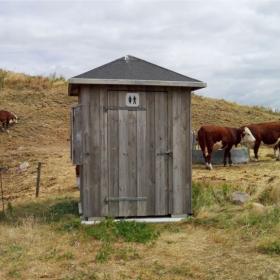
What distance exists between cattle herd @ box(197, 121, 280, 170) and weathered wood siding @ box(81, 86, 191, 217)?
22.0ft

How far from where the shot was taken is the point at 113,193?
10.4 metres

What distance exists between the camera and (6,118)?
88.5 feet

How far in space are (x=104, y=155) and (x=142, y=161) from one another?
0.73 m

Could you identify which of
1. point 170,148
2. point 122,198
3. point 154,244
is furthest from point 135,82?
point 154,244

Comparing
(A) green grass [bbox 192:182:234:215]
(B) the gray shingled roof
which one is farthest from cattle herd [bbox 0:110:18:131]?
(B) the gray shingled roof

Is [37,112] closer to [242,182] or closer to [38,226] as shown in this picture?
[242,182]

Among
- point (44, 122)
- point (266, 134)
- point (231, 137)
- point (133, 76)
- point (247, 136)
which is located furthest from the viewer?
point (44, 122)

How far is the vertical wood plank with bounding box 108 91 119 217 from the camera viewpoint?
1038cm

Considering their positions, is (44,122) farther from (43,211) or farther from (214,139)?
(43,211)

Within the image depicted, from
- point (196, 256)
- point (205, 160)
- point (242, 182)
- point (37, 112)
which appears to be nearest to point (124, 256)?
point (196, 256)

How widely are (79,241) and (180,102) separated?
10.9ft

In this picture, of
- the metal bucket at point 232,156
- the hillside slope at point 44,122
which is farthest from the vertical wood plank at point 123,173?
the metal bucket at point 232,156

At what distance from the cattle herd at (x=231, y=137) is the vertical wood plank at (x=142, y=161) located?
697 centimetres

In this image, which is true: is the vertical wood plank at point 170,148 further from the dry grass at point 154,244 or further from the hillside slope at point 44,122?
the hillside slope at point 44,122
